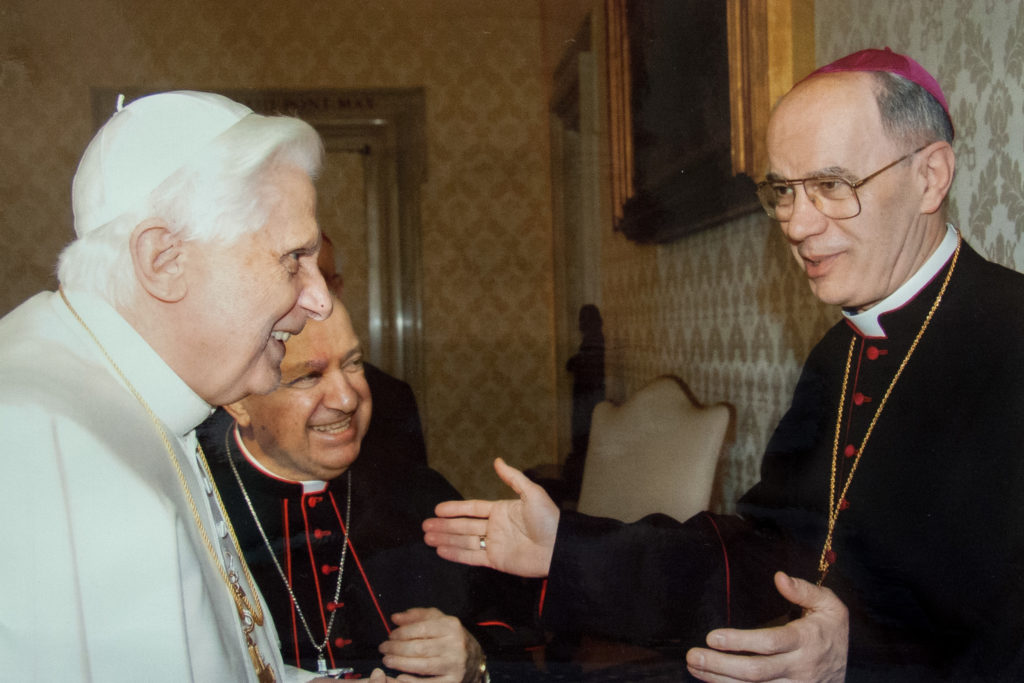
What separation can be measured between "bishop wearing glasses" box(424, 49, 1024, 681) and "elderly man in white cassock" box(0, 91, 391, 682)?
660 millimetres

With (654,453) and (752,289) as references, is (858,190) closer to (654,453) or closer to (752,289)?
(752,289)

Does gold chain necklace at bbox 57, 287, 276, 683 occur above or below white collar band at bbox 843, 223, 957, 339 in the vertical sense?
below

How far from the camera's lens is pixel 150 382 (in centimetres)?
106

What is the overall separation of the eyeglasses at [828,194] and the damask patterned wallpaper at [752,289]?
0.78 ft

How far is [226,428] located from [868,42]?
155cm

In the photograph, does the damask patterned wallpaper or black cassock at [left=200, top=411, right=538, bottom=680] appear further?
black cassock at [left=200, top=411, right=538, bottom=680]

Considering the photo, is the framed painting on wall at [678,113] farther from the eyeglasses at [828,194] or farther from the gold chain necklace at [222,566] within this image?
the gold chain necklace at [222,566]

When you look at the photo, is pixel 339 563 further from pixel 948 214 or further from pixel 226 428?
pixel 948 214

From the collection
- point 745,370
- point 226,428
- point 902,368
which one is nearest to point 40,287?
point 226,428

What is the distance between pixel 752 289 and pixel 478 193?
660mm

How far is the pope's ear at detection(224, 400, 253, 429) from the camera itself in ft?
5.13

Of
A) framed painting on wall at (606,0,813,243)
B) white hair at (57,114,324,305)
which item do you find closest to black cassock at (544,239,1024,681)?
framed painting on wall at (606,0,813,243)

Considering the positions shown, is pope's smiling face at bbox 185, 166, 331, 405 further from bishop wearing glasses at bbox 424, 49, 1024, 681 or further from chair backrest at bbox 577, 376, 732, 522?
chair backrest at bbox 577, 376, 732, 522

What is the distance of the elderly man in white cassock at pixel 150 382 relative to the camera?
0.91 meters
